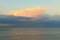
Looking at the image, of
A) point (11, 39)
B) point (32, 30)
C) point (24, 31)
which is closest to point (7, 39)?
point (11, 39)

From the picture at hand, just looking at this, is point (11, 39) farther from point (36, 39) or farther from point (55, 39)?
point (55, 39)

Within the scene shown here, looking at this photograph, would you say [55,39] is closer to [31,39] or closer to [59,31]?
[31,39]

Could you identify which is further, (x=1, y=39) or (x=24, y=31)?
(x=24, y=31)

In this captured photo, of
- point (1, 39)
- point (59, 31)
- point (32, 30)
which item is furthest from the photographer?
point (32, 30)

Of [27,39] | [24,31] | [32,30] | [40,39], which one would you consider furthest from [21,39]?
[32,30]

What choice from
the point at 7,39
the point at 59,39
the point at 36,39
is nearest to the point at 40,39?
the point at 36,39

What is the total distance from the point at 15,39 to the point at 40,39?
172 cm

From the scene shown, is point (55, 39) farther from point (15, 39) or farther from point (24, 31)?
point (24, 31)

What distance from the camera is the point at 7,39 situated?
1393 cm

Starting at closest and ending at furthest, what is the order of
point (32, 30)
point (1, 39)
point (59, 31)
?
1. point (1, 39)
2. point (59, 31)
3. point (32, 30)

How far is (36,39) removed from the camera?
13898 mm

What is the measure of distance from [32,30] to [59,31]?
3268mm

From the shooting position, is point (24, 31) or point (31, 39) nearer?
point (31, 39)

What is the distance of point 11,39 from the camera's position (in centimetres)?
1385
